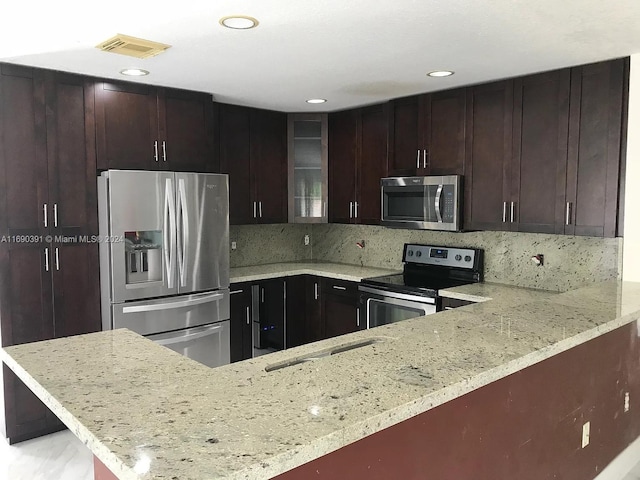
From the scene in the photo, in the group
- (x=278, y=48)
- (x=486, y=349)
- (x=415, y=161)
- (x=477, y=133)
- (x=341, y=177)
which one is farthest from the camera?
(x=341, y=177)

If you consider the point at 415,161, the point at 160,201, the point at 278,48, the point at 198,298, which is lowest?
the point at 198,298

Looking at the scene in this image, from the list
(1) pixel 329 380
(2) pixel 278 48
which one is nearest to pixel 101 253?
(2) pixel 278 48

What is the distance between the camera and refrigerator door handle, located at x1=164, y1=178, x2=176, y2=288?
140 inches

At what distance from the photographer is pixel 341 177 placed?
4.68m

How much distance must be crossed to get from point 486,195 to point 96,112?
109 inches

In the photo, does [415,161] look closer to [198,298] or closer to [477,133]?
[477,133]

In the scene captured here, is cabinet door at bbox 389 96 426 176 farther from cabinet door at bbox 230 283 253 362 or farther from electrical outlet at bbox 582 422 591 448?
electrical outlet at bbox 582 422 591 448

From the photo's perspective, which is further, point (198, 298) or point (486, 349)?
point (198, 298)

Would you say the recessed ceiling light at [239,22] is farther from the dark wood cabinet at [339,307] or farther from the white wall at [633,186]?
the dark wood cabinet at [339,307]

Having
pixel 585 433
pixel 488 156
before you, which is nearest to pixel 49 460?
pixel 585 433

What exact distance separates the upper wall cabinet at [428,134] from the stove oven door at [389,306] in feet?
3.23

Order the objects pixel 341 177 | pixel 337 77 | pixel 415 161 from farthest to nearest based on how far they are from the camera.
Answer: pixel 341 177 → pixel 415 161 → pixel 337 77

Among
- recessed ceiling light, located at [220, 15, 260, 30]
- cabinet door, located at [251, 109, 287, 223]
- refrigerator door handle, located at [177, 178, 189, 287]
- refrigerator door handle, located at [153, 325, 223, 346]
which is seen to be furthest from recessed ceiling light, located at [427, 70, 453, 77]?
refrigerator door handle, located at [153, 325, 223, 346]

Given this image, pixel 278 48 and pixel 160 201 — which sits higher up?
pixel 278 48
